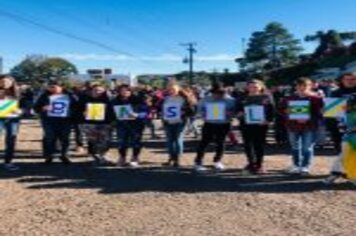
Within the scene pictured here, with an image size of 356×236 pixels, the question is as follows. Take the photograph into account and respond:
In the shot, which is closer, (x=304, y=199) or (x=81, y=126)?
(x=304, y=199)

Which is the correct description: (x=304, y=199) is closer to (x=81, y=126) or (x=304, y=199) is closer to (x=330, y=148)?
(x=81, y=126)

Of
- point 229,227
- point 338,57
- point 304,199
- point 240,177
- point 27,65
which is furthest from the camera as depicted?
point 27,65

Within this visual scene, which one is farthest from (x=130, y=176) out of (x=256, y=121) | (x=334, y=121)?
(x=334, y=121)

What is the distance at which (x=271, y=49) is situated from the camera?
125438mm

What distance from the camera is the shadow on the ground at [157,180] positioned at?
12.1 metres

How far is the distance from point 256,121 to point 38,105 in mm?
4357

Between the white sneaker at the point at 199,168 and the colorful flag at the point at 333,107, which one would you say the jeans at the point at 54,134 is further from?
the colorful flag at the point at 333,107

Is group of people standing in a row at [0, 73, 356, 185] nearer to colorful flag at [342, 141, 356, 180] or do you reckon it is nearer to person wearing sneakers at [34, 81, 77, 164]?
person wearing sneakers at [34, 81, 77, 164]

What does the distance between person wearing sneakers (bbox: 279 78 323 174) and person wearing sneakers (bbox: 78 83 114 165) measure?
3.67 meters

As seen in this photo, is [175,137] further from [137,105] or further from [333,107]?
[333,107]

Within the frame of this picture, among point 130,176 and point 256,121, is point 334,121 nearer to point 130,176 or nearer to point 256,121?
point 256,121

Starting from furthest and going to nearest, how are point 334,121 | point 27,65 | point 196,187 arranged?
point 27,65 → point 334,121 → point 196,187

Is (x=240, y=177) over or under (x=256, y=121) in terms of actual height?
under

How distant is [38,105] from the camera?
15.4m
